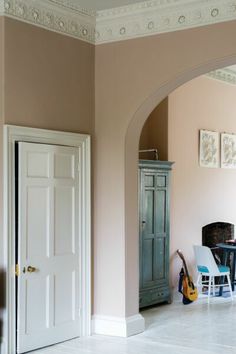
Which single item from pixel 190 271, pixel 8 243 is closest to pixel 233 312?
pixel 190 271

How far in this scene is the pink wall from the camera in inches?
278

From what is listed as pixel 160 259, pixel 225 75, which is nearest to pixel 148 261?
pixel 160 259

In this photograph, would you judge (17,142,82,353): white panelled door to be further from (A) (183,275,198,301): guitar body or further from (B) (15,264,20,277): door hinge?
(A) (183,275,198,301): guitar body

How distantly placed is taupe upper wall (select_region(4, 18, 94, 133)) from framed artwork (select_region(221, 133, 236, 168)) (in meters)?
3.51

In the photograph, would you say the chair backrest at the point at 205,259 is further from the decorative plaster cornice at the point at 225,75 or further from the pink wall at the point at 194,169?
the decorative plaster cornice at the point at 225,75

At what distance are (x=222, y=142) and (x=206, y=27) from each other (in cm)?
370

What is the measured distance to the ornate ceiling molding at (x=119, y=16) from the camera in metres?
4.43

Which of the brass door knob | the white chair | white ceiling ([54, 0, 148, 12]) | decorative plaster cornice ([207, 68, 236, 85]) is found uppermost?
decorative plaster cornice ([207, 68, 236, 85])

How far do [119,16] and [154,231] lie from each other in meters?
2.86

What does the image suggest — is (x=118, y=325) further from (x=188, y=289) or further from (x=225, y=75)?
(x=225, y=75)

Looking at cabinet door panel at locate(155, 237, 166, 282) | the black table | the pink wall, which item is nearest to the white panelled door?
cabinet door panel at locate(155, 237, 166, 282)

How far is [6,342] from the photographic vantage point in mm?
4273

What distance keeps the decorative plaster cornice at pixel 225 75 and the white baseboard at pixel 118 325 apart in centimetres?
431

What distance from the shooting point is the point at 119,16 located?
5039 mm
